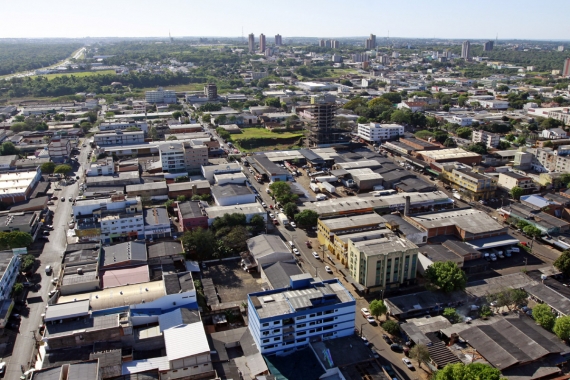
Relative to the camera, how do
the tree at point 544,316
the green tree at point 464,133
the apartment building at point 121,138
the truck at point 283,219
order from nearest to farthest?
the tree at point 544,316 → the truck at point 283,219 → the apartment building at point 121,138 → the green tree at point 464,133

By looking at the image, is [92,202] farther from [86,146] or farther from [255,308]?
[86,146]

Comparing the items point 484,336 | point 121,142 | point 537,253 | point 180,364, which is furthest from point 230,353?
point 121,142

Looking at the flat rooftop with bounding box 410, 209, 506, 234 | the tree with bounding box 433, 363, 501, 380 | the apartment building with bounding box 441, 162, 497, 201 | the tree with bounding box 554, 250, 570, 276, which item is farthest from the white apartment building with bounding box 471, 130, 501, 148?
the tree with bounding box 433, 363, 501, 380

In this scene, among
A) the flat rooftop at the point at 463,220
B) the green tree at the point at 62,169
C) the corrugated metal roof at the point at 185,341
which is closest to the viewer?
the corrugated metal roof at the point at 185,341

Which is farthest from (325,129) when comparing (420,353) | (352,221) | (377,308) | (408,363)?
(420,353)

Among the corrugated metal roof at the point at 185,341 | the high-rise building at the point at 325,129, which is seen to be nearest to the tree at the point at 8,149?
the high-rise building at the point at 325,129

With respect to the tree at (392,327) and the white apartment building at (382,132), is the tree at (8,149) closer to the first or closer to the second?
the white apartment building at (382,132)

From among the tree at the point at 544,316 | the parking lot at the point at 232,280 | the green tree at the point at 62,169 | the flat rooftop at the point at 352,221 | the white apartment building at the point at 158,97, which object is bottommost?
the parking lot at the point at 232,280

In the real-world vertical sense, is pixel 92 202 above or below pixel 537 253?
above
